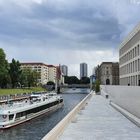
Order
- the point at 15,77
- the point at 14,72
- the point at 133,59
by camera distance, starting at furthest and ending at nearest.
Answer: the point at 15,77, the point at 14,72, the point at 133,59

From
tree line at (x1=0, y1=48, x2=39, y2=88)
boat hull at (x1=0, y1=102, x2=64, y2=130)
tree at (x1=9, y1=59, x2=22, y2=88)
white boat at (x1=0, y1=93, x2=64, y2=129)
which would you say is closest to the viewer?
boat hull at (x1=0, y1=102, x2=64, y2=130)

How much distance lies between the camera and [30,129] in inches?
1748

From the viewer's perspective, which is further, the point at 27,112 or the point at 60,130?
the point at 27,112

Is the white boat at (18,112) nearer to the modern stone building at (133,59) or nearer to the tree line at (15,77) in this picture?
the modern stone building at (133,59)

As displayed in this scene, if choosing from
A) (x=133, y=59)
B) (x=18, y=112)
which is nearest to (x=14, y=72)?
(x=133, y=59)

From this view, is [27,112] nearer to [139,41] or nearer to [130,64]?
[139,41]

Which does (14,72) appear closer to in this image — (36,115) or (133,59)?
(133,59)

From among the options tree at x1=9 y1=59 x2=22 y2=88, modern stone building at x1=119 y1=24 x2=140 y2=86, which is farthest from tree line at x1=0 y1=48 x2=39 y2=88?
modern stone building at x1=119 y1=24 x2=140 y2=86

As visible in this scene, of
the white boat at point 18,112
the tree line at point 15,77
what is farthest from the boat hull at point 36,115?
the tree line at point 15,77

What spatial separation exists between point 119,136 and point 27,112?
32.5 m

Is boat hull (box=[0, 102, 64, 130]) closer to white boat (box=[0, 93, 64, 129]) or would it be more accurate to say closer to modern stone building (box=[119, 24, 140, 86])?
white boat (box=[0, 93, 64, 129])

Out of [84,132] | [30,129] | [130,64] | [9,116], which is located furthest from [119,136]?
[130,64]

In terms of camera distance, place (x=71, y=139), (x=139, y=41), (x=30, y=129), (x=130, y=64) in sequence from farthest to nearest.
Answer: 1. (x=130, y=64)
2. (x=139, y=41)
3. (x=30, y=129)
4. (x=71, y=139)

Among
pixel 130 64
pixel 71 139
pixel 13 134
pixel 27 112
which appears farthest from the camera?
pixel 130 64
